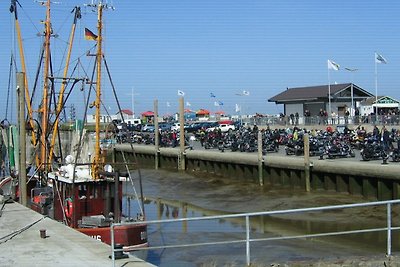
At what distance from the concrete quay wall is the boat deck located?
10.1 metres

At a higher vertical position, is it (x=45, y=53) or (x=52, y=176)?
(x=45, y=53)

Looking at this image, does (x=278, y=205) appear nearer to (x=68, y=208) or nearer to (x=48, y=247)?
(x=68, y=208)

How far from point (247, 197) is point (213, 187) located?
4.91m

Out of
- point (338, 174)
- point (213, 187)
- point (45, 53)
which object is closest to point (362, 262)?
point (338, 174)

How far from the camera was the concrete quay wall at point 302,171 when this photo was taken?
2366 cm

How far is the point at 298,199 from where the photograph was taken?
26.9 meters

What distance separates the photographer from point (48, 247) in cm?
1213

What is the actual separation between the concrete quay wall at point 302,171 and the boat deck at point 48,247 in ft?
33.2

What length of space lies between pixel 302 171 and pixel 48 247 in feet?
60.5

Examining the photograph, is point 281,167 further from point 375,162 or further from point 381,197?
point 381,197

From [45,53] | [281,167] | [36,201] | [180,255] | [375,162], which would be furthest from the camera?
[281,167]

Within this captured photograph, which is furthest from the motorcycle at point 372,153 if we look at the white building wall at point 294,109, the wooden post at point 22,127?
the white building wall at point 294,109

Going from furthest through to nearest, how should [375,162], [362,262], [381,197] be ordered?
1. [375,162]
2. [381,197]
3. [362,262]

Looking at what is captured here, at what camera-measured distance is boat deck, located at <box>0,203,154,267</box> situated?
1074 cm
